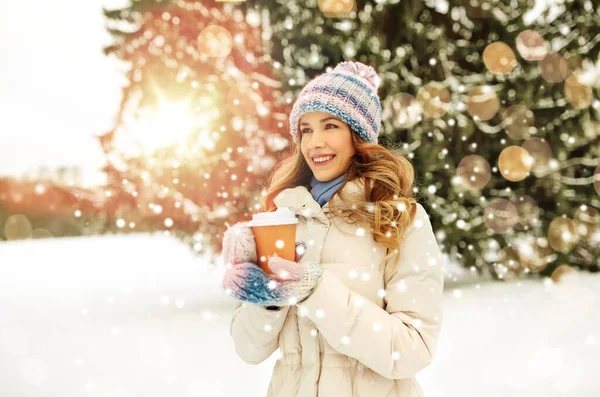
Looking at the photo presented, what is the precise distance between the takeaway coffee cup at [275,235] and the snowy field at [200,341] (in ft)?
10.7

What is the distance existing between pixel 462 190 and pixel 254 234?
627 cm

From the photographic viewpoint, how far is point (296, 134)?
2438 mm

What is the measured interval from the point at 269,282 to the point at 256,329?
0.38m

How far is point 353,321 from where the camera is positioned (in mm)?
1791

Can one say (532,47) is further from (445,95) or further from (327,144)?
(327,144)

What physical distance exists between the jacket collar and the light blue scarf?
43mm

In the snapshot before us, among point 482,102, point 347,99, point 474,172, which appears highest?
point 482,102

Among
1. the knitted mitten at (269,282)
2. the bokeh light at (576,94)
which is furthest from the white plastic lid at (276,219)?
the bokeh light at (576,94)

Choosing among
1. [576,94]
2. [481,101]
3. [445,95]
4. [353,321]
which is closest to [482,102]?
[481,101]

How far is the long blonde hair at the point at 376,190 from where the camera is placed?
2.01 metres

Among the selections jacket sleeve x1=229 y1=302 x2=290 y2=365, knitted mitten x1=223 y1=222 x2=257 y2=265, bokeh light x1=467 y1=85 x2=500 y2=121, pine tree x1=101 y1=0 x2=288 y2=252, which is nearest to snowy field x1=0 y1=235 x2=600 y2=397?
pine tree x1=101 y1=0 x2=288 y2=252

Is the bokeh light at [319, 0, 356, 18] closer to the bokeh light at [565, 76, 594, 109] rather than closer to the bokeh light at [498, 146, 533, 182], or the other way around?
the bokeh light at [498, 146, 533, 182]

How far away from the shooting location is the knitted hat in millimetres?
2215

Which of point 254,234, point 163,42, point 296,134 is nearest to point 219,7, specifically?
point 163,42
